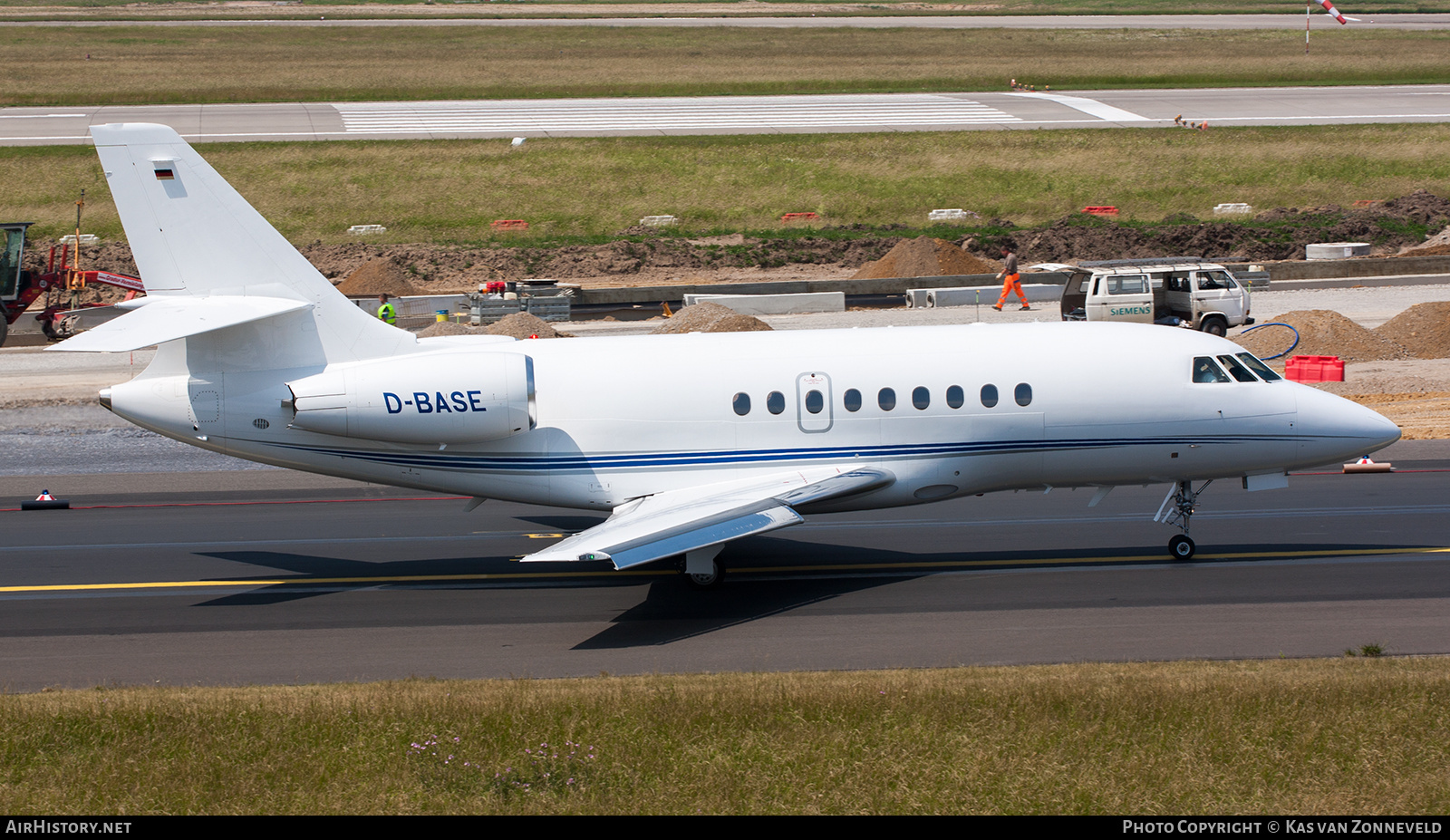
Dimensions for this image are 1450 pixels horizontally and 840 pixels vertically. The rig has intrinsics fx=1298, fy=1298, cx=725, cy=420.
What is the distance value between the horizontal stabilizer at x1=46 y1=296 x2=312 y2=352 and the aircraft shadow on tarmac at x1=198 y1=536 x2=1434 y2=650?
402 cm

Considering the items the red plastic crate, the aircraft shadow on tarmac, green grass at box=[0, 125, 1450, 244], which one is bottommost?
the aircraft shadow on tarmac

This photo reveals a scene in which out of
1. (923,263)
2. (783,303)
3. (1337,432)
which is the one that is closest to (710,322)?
(783,303)

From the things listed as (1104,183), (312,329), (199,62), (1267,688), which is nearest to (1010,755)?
(1267,688)

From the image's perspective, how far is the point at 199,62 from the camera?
8306cm

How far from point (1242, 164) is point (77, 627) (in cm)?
5806

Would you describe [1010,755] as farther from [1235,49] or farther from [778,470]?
[1235,49]

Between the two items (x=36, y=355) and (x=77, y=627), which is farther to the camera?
(x=36, y=355)

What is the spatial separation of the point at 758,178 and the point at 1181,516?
149 ft

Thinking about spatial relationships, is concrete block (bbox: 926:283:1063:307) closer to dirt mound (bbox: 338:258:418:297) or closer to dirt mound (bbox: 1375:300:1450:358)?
dirt mound (bbox: 1375:300:1450:358)

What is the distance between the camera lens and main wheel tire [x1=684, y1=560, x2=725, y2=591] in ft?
59.3

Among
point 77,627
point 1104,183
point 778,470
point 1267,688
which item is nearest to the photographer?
point 1267,688

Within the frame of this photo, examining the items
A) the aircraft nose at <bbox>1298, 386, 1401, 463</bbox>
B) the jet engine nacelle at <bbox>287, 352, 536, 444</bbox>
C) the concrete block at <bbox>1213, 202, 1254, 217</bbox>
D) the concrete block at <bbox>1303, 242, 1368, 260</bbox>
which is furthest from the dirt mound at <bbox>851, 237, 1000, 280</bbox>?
the jet engine nacelle at <bbox>287, 352, 536, 444</bbox>

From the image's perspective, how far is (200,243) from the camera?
18188mm

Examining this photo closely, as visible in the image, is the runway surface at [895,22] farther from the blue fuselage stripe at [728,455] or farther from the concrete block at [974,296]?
the blue fuselage stripe at [728,455]
